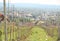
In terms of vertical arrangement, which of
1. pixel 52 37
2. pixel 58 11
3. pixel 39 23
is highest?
pixel 58 11

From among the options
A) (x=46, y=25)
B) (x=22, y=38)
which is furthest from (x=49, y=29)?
(x=22, y=38)

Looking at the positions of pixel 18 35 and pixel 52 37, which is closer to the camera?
pixel 18 35

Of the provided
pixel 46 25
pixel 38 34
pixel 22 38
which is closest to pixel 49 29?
pixel 46 25

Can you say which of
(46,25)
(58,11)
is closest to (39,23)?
(46,25)

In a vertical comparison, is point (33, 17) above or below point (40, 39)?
above

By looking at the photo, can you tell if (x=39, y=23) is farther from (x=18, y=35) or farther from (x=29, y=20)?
(x=18, y=35)

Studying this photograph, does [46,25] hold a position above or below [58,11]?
below

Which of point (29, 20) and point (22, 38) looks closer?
point (22, 38)

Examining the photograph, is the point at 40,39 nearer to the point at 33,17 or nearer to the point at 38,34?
the point at 38,34
